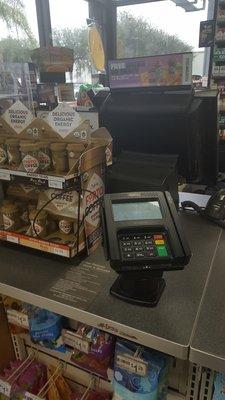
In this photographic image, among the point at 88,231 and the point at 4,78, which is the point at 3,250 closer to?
the point at 88,231

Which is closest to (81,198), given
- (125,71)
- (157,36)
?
(125,71)

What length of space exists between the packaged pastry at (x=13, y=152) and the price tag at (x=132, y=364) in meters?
0.61

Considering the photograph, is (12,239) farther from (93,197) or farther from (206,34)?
(206,34)

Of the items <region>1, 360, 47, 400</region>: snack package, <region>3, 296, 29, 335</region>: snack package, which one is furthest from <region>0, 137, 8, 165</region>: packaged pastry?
<region>1, 360, 47, 400</region>: snack package

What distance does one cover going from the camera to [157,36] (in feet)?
13.9

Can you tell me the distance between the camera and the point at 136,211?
73 cm

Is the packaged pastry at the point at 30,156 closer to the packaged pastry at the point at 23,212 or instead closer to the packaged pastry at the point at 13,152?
the packaged pastry at the point at 13,152

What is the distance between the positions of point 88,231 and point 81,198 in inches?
4.3

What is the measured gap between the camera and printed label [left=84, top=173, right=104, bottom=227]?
2.87ft

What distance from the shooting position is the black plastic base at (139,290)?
2.35 ft

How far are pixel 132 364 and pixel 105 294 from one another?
190mm

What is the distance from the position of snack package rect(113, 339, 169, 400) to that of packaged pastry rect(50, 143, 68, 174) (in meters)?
0.49

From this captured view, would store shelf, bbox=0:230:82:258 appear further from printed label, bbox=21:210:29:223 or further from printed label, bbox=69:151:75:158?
printed label, bbox=69:151:75:158

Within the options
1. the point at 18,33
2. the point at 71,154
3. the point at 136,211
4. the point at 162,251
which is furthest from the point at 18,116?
the point at 18,33
